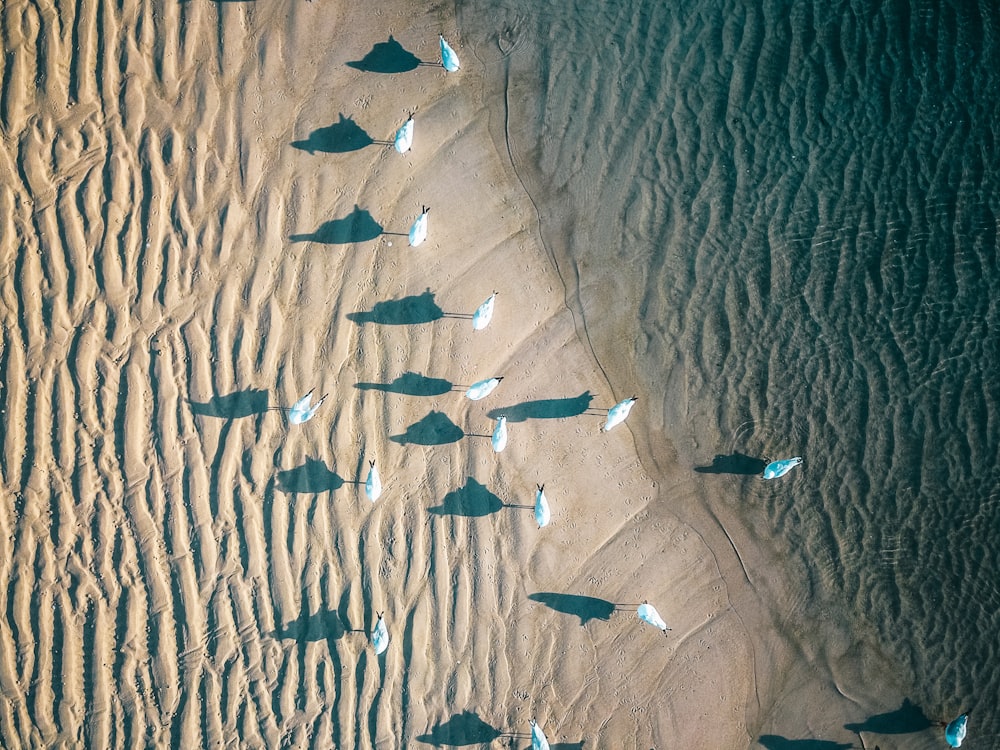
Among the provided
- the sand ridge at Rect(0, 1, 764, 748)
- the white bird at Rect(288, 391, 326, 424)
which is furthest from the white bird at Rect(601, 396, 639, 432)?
the white bird at Rect(288, 391, 326, 424)

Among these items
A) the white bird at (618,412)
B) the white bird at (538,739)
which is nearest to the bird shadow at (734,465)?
the white bird at (618,412)

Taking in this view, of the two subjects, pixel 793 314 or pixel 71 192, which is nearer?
pixel 71 192

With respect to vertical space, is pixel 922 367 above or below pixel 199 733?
above

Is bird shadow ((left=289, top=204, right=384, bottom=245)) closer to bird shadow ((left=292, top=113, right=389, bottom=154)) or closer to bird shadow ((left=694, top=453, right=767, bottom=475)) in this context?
bird shadow ((left=292, top=113, right=389, bottom=154))

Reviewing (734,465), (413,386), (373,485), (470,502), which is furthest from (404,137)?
(734,465)

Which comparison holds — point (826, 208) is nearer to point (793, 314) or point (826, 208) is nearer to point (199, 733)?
point (793, 314)

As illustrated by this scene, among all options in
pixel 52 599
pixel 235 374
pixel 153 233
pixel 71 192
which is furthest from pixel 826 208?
pixel 52 599

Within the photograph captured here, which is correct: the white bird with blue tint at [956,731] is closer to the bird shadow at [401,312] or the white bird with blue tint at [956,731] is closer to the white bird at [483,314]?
the white bird at [483,314]
